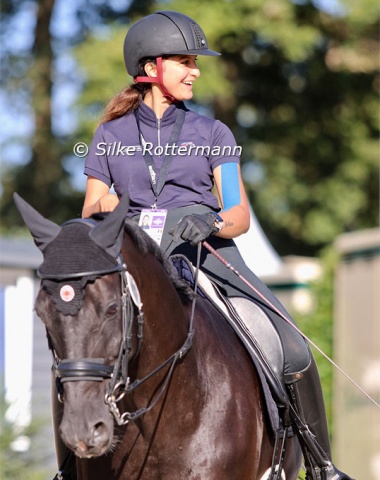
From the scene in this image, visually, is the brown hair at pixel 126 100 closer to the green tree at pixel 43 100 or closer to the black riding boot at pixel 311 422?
the black riding boot at pixel 311 422

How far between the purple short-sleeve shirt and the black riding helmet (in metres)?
0.27

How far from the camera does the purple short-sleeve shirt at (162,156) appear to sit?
4.94 meters

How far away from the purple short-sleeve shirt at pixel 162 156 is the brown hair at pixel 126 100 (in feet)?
0.21

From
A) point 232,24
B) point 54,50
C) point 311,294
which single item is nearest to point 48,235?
point 311,294

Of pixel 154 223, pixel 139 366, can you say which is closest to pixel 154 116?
pixel 154 223

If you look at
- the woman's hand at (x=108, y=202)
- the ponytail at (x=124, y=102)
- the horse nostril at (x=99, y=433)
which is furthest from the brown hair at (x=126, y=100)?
the horse nostril at (x=99, y=433)

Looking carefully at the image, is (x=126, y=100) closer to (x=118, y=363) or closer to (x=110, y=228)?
(x=110, y=228)

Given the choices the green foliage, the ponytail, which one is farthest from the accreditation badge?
the green foliage

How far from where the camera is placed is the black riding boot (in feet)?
17.2

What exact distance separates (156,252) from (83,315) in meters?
0.67

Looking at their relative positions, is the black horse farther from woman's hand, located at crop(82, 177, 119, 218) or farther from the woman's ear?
the woman's ear

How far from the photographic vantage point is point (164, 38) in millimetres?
5078

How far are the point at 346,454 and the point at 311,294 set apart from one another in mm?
4365

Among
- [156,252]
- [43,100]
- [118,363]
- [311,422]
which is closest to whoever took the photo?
[118,363]
